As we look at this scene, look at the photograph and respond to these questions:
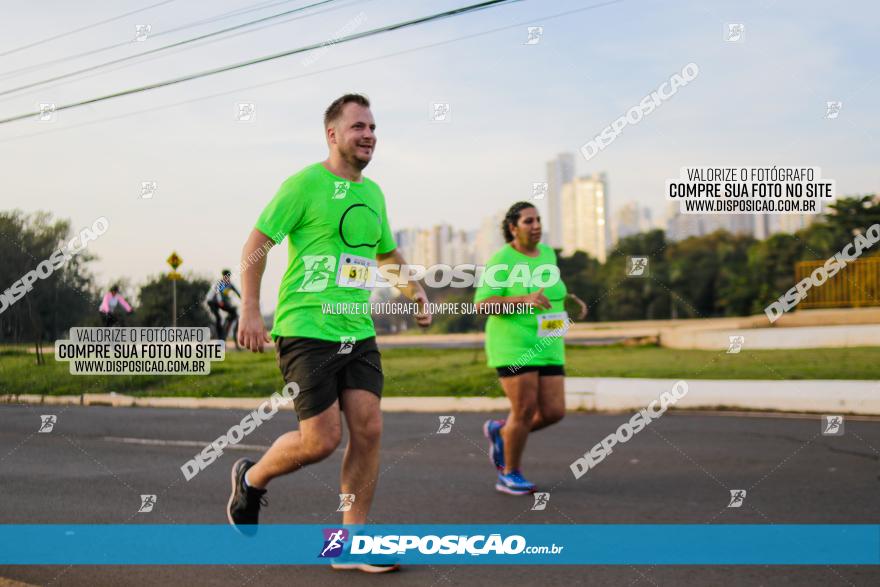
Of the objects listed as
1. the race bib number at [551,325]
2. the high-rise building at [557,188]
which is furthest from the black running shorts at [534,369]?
the high-rise building at [557,188]

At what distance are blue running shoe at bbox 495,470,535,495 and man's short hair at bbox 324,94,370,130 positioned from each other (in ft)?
10.5

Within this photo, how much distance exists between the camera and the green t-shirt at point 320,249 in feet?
13.2

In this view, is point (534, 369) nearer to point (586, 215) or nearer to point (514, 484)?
point (514, 484)

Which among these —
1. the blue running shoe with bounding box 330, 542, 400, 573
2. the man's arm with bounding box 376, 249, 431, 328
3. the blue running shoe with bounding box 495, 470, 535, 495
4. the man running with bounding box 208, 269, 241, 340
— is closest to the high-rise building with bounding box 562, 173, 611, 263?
the man running with bounding box 208, 269, 241, 340

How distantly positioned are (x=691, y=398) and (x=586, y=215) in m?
23.3

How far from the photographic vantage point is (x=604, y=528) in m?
5.16

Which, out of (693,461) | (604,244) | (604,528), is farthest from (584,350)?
(604,528)

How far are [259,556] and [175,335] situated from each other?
4480mm

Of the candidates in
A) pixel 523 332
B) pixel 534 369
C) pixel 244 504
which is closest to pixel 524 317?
pixel 523 332

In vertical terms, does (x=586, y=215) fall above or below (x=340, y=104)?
above

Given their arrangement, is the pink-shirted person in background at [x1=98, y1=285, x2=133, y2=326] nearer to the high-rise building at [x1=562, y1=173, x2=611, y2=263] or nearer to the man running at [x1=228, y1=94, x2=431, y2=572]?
the man running at [x1=228, y1=94, x2=431, y2=572]

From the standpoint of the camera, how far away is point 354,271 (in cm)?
406

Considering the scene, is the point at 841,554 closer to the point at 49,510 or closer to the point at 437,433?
the point at 49,510

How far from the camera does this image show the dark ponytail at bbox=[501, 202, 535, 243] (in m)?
6.30
